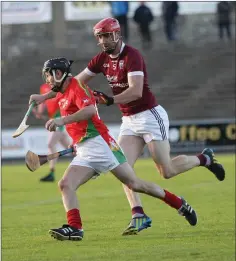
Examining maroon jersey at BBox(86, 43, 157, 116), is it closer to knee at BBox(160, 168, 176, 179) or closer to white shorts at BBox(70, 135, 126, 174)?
knee at BBox(160, 168, 176, 179)

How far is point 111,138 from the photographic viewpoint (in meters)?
9.43

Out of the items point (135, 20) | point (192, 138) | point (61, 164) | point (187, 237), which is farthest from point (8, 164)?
point (187, 237)

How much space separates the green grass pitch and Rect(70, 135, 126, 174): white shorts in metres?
0.72

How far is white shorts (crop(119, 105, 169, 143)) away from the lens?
10320 millimetres

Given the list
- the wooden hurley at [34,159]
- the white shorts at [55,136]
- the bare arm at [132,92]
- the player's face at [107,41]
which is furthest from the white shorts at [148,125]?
the white shorts at [55,136]

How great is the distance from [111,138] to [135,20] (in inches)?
801

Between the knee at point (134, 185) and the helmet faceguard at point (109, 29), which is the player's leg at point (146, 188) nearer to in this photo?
the knee at point (134, 185)

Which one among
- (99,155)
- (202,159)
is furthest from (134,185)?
(202,159)

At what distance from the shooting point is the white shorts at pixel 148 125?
10320 mm

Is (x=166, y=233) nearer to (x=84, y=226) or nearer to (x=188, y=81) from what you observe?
(x=84, y=226)

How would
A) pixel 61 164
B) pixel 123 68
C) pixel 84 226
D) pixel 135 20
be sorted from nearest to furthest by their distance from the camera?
1. pixel 123 68
2. pixel 84 226
3. pixel 61 164
4. pixel 135 20

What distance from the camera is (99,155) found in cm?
933

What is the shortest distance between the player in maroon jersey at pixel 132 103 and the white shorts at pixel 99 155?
547mm

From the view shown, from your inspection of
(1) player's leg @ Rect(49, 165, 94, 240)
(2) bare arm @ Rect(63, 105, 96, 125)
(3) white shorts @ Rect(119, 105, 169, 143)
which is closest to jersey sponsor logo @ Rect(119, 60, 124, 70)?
(3) white shorts @ Rect(119, 105, 169, 143)
